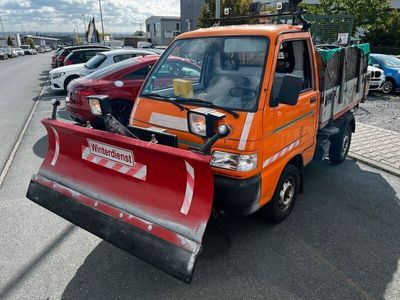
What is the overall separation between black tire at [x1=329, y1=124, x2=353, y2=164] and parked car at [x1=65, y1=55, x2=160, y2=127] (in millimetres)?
4129

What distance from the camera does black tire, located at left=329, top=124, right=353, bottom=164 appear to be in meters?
5.41

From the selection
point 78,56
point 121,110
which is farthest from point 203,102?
point 78,56

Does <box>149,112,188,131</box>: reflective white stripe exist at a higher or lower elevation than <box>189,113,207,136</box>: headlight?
lower

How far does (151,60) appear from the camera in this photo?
8.03 meters

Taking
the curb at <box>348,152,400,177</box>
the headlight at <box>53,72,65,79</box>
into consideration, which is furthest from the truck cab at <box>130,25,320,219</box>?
the headlight at <box>53,72,65,79</box>

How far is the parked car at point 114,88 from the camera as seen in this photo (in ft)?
23.1

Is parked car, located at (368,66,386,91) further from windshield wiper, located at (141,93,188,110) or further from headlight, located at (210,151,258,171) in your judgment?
Result: headlight, located at (210,151,258,171)

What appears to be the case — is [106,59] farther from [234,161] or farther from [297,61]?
[234,161]

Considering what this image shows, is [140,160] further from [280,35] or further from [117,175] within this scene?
[280,35]

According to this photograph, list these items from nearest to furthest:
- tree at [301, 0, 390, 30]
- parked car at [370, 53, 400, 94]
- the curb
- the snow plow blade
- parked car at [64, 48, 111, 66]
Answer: the snow plow blade
the curb
parked car at [370, 53, 400, 94]
parked car at [64, 48, 111, 66]
tree at [301, 0, 390, 30]

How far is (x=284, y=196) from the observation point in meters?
3.77

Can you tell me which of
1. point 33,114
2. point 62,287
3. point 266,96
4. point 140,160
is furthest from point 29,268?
point 33,114

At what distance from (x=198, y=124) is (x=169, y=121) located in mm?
874

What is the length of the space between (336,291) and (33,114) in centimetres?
949
